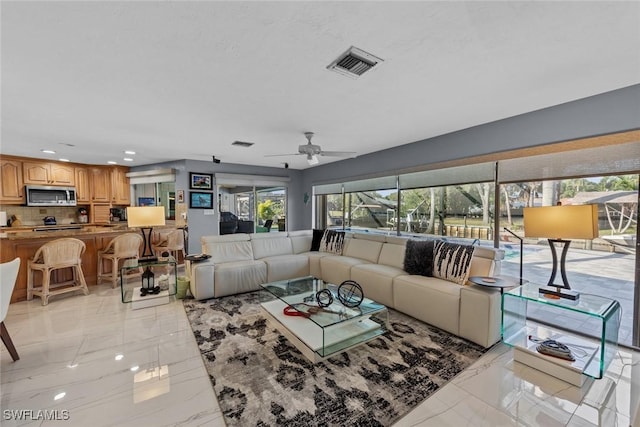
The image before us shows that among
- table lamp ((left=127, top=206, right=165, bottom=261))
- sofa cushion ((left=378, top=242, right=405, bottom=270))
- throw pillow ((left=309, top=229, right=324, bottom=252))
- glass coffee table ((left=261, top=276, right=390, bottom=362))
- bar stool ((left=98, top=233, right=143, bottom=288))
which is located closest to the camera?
glass coffee table ((left=261, top=276, right=390, bottom=362))

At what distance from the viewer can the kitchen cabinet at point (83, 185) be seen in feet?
20.9

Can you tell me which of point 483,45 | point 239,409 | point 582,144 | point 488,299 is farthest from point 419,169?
point 239,409

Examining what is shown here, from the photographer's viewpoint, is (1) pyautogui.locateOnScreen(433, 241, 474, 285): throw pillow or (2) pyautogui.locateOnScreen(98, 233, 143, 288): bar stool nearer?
(1) pyautogui.locateOnScreen(433, 241, 474, 285): throw pillow

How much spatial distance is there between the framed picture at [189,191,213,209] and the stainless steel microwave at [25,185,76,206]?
296 cm

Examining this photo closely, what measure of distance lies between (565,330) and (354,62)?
11.8ft

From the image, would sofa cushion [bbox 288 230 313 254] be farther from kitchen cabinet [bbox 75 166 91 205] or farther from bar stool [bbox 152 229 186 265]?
kitchen cabinet [bbox 75 166 91 205]

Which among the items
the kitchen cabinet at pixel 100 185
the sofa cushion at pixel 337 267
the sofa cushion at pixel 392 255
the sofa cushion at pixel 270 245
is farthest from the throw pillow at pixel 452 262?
the kitchen cabinet at pixel 100 185

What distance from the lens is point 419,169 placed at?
4.36 meters

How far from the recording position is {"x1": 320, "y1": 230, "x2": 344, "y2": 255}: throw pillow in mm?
5031

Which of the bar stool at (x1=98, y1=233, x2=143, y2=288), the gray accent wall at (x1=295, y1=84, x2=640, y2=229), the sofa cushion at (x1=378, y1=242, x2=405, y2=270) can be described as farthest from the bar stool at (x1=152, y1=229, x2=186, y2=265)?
the gray accent wall at (x1=295, y1=84, x2=640, y2=229)

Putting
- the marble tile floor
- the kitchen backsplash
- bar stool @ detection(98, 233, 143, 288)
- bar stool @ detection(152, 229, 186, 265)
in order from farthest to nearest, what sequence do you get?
1. the kitchen backsplash
2. bar stool @ detection(152, 229, 186, 265)
3. bar stool @ detection(98, 233, 143, 288)
4. the marble tile floor

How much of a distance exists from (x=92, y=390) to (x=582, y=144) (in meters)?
4.91

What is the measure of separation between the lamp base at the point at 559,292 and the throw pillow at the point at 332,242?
3.02 metres

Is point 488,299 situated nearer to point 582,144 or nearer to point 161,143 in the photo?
point 582,144
